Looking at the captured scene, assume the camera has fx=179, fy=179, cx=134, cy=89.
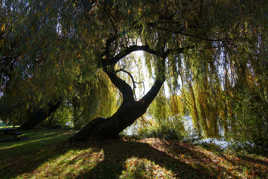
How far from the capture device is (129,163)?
3217mm

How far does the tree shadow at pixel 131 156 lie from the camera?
112 inches

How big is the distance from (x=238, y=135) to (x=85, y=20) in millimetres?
4324

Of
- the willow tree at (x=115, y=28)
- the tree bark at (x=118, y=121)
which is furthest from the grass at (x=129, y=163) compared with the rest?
the willow tree at (x=115, y=28)

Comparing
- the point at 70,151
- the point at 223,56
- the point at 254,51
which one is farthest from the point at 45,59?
the point at 254,51

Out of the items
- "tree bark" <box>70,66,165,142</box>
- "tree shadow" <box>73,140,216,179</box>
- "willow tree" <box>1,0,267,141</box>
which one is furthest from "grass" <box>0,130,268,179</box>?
"willow tree" <box>1,0,267,141</box>

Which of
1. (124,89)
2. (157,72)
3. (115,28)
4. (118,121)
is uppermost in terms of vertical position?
(115,28)

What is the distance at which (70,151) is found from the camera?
14.0 feet

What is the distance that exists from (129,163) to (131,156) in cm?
37

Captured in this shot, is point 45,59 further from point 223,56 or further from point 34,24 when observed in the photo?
point 223,56

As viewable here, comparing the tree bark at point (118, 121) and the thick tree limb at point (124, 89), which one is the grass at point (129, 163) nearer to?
the tree bark at point (118, 121)

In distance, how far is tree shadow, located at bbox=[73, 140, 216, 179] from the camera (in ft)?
9.35

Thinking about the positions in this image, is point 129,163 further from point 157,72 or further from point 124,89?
point 124,89

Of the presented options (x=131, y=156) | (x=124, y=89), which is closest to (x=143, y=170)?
(x=131, y=156)

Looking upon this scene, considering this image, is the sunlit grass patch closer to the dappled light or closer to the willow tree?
the dappled light
